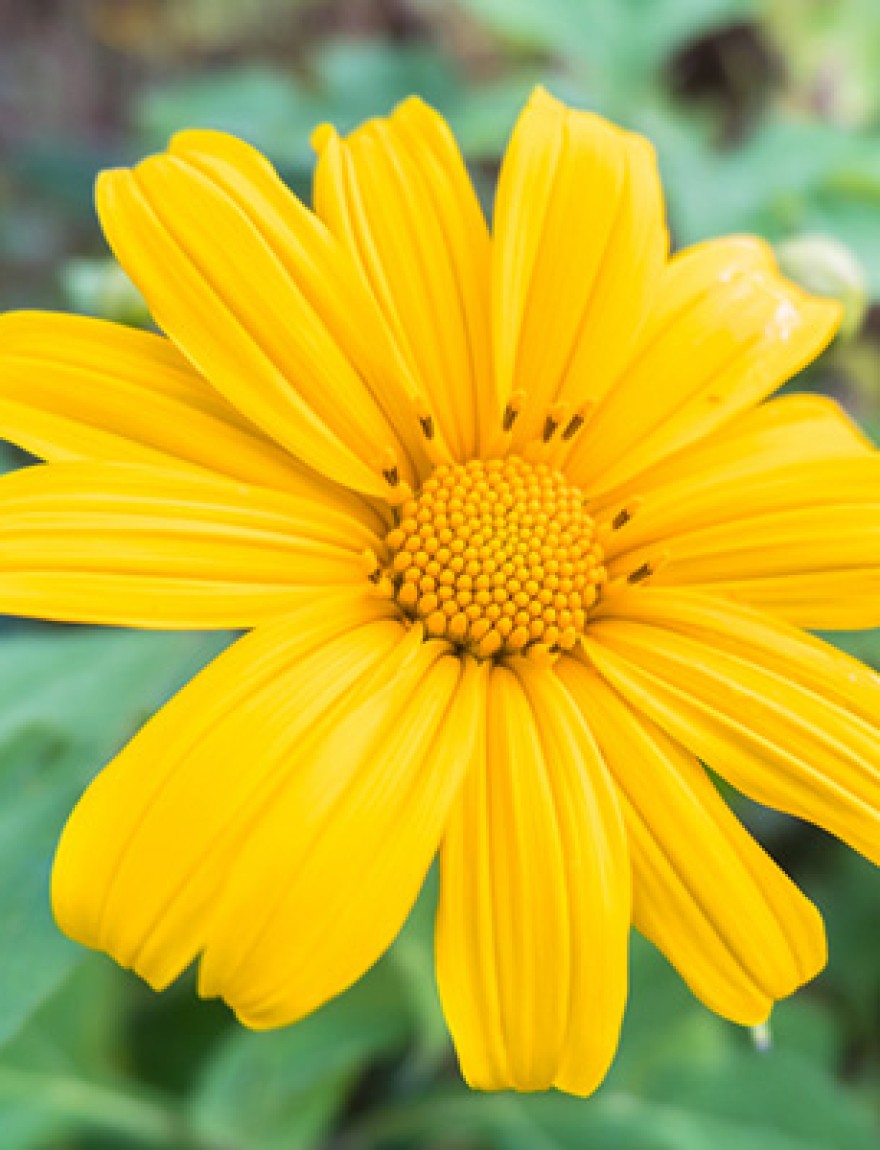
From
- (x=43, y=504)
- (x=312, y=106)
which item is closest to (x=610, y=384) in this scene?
(x=43, y=504)

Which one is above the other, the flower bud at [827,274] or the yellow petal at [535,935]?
the flower bud at [827,274]

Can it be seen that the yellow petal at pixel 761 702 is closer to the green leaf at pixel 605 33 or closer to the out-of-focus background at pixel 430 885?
the out-of-focus background at pixel 430 885

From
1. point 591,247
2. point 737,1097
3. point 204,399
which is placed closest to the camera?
point 204,399

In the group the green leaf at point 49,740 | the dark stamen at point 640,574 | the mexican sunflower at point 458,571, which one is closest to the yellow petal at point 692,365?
the mexican sunflower at point 458,571

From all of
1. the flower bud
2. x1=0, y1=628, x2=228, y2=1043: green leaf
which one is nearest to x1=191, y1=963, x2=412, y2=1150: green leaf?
x1=0, y1=628, x2=228, y2=1043: green leaf

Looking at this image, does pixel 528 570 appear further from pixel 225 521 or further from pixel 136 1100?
pixel 136 1100

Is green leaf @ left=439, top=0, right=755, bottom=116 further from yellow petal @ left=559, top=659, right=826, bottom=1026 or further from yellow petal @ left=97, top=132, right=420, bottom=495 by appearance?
yellow petal @ left=559, top=659, right=826, bottom=1026

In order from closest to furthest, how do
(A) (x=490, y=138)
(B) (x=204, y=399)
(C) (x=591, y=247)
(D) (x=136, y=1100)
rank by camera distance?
1. (B) (x=204, y=399)
2. (C) (x=591, y=247)
3. (D) (x=136, y=1100)
4. (A) (x=490, y=138)
